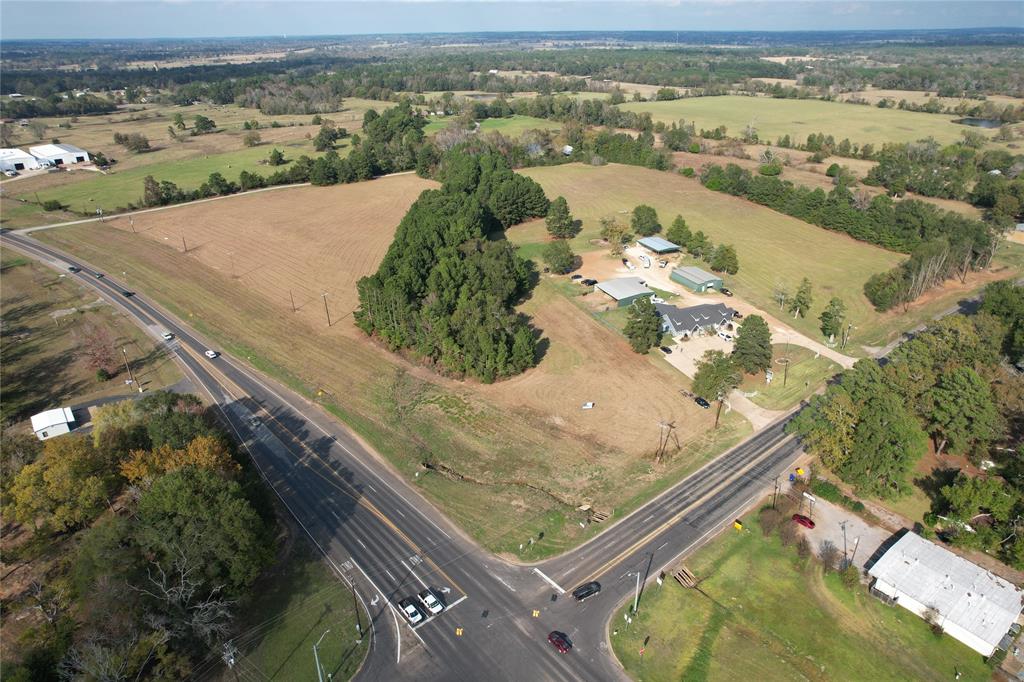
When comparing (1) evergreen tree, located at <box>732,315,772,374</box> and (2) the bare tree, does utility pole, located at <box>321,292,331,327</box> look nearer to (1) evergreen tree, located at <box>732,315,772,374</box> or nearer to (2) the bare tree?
(1) evergreen tree, located at <box>732,315,772,374</box>

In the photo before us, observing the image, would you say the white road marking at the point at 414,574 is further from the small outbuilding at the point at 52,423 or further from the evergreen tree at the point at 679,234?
the evergreen tree at the point at 679,234

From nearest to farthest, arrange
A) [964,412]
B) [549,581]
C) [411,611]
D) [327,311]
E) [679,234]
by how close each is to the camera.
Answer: [411,611] → [549,581] → [964,412] → [327,311] → [679,234]

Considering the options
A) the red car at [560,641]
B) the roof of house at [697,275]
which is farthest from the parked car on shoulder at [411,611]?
the roof of house at [697,275]

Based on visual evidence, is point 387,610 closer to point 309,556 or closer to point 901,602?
point 309,556

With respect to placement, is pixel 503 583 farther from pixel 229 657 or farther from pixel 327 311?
pixel 327 311

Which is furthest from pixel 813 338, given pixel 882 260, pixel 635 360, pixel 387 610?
pixel 387 610

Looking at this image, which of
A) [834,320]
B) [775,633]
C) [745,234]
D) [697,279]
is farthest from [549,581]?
[745,234]

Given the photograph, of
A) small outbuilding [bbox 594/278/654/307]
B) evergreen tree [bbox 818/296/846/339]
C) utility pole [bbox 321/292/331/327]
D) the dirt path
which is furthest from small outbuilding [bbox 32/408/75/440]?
evergreen tree [bbox 818/296/846/339]
